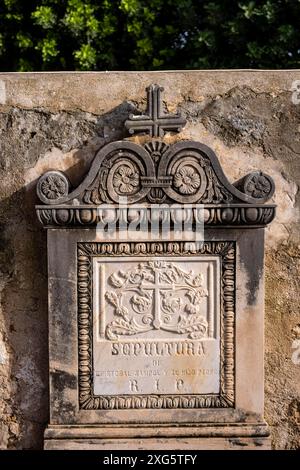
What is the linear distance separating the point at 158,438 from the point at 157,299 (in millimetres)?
797

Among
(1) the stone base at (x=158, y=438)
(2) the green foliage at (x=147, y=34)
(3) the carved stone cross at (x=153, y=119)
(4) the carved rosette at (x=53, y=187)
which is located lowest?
(1) the stone base at (x=158, y=438)

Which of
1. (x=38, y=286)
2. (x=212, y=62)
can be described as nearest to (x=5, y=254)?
(x=38, y=286)

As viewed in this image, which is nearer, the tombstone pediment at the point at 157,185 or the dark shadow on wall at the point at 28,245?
the tombstone pediment at the point at 157,185

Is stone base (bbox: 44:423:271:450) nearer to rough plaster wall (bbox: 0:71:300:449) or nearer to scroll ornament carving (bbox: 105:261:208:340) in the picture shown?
rough plaster wall (bbox: 0:71:300:449)

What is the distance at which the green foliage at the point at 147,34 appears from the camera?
6418mm

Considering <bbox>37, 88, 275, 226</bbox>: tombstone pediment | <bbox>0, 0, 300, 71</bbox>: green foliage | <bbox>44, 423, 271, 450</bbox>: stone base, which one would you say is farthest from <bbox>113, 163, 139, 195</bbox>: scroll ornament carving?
<bbox>0, 0, 300, 71</bbox>: green foliage

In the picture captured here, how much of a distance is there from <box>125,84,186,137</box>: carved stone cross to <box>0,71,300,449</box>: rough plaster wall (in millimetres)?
118

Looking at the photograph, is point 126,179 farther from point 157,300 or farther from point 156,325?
point 156,325

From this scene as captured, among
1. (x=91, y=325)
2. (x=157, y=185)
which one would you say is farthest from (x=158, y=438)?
(x=157, y=185)

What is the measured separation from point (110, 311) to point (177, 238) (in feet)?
1.86

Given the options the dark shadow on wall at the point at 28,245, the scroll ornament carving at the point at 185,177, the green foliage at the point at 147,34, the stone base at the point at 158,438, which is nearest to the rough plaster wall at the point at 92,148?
the dark shadow on wall at the point at 28,245

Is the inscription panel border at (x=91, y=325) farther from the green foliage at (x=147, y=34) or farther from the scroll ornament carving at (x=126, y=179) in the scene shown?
the green foliage at (x=147, y=34)

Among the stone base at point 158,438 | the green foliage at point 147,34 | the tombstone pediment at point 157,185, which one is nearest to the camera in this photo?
the tombstone pediment at point 157,185

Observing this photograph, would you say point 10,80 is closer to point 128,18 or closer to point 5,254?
point 5,254
